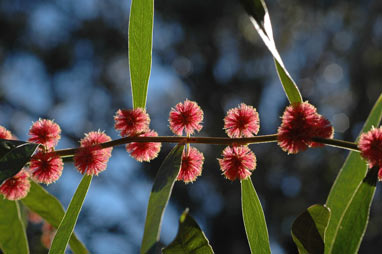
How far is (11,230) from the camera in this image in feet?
4.79

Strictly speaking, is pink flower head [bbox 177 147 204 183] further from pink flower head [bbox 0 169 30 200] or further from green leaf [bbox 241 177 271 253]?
pink flower head [bbox 0 169 30 200]

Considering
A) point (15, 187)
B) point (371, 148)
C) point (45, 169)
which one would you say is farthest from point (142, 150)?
point (371, 148)

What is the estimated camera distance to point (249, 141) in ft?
3.66

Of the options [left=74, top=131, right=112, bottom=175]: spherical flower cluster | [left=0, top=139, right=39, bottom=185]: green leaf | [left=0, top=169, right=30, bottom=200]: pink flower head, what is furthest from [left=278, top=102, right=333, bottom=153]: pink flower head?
[left=0, top=169, right=30, bottom=200]: pink flower head

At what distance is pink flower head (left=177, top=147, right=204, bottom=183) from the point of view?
1.29m

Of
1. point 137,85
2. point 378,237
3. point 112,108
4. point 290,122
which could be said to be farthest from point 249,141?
point 112,108

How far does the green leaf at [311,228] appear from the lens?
1.06 meters

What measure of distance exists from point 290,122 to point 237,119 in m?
0.23

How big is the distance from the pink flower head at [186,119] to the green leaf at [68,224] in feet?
0.94

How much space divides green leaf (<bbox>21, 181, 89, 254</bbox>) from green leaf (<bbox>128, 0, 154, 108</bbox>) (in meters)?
0.50

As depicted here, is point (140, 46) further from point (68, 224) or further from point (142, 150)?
point (68, 224)

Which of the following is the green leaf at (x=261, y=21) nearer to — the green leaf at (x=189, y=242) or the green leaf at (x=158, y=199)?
the green leaf at (x=158, y=199)

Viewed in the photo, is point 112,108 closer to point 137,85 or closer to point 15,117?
point 15,117

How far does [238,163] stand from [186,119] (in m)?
0.20
